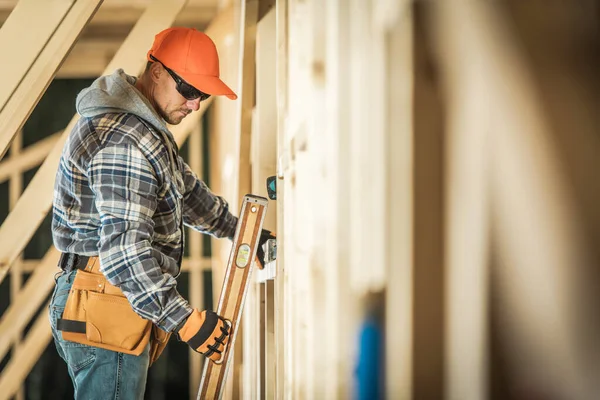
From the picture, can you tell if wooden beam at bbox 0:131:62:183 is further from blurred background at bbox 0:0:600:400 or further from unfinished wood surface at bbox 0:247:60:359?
blurred background at bbox 0:0:600:400

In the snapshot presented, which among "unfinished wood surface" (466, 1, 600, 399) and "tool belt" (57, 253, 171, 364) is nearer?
"unfinished wood surface" (466, 1, 600, 399)

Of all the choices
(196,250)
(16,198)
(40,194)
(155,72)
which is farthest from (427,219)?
(16,198)

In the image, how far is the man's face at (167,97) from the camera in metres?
1.97

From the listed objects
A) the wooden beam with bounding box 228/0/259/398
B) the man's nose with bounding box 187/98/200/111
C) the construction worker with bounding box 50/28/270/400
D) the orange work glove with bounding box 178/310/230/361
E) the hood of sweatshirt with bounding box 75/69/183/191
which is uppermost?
the wooden beam with bounding box 228/0/259/398

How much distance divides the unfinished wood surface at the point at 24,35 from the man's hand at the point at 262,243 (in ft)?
2.90

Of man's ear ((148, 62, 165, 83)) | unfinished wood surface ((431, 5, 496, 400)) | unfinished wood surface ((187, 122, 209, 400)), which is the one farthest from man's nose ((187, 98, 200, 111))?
unfinished wood surface ((187, 122, 209, 400))

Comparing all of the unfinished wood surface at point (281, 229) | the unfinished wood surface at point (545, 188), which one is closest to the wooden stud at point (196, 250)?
the unfinished wood surface at point (281, 229)

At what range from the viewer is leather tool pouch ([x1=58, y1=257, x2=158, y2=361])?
1809 millimetres

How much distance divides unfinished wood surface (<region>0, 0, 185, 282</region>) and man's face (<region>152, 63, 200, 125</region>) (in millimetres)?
856

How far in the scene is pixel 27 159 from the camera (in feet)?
15.2

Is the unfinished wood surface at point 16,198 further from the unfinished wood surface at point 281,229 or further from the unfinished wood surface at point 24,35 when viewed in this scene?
the unfinished wood surface at point 281,229

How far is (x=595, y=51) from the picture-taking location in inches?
15.6

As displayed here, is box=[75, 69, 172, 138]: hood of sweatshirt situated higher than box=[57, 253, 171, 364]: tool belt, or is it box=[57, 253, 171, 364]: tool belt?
box=[75, 69, 172, 138]: hood of sweatshirt

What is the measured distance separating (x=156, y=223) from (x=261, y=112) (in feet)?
2.17
